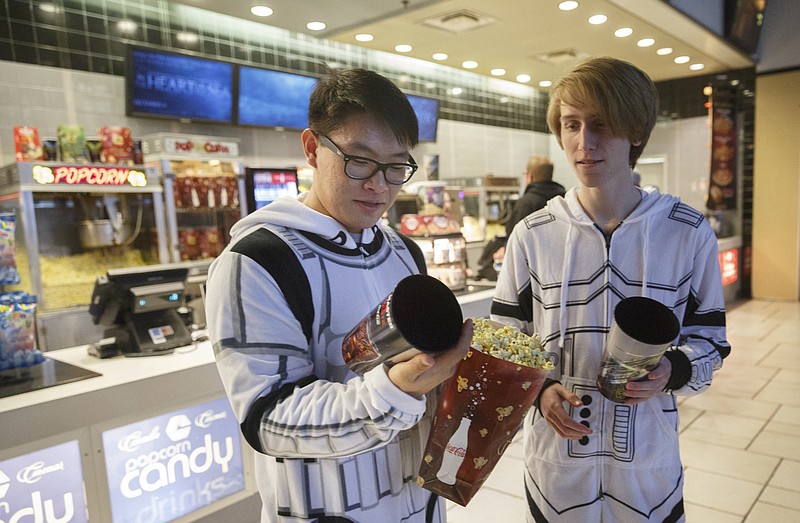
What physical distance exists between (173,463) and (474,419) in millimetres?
1971

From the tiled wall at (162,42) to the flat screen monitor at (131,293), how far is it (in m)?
1.50

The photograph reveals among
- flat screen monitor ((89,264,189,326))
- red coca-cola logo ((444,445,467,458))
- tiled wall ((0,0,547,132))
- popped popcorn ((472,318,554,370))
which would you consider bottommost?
red coca-cola logo ((444,445,467,458))

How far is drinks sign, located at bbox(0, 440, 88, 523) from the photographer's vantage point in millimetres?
2031

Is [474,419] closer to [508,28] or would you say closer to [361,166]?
[361,166]

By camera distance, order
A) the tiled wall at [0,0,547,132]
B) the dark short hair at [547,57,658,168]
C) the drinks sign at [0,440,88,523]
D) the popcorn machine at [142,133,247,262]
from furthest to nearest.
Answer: the popcorn machine at [142,133,247,262] < the tiled wall at [0,0,547,132] < the drinks sign at [0,440,88,523] < the dark short hair at [547,57,658,168]

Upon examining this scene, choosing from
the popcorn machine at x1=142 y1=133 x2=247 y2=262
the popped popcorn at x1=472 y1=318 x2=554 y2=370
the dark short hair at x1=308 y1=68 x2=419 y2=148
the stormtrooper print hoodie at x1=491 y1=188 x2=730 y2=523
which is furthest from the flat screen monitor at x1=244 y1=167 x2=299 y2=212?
the popped popcorn at x1=472 y1=318 x2=554 y2=370

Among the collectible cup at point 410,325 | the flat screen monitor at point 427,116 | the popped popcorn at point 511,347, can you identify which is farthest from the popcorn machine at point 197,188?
the collectible cup at point 410,325

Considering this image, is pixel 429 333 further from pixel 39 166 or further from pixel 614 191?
pixel 39 166

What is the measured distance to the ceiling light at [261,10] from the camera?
5.39 meters

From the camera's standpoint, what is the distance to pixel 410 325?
80 centimetres

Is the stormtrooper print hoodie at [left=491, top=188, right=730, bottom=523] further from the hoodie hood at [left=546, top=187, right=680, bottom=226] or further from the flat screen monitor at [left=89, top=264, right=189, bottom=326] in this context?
the flat screen monitor at [left=89, top=264, right=189, bottom=326]

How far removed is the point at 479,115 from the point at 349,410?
9.14 m

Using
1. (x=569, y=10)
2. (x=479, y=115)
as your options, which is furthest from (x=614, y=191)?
(x=479, y=115)

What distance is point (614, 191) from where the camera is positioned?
1.50 meters
